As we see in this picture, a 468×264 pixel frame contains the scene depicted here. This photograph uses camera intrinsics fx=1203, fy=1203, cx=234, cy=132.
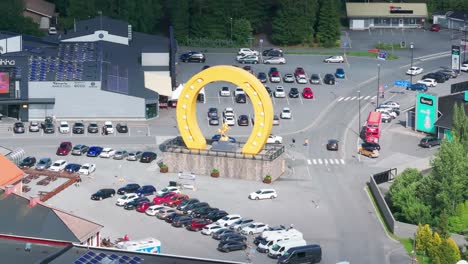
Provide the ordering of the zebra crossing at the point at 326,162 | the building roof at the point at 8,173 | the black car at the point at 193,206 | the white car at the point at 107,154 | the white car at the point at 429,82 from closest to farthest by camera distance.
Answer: the building roof at the point at 8,173, the black car at the point at 193,206, the zebra crossing at the point at 326,162, the white car at the point at 107,154, the white car at the point at 429,82

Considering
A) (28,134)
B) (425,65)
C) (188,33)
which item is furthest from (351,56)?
Answer: (28,134)

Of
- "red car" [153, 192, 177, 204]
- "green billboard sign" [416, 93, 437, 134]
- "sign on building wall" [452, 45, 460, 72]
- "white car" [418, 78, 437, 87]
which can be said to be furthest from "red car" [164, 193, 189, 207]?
"sign on building wall" [452, 45, 460, 72]

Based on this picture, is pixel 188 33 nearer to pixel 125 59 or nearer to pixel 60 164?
pixel 125 59

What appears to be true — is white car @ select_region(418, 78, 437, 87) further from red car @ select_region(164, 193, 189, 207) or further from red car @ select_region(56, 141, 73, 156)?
red car @ select_region(164, 193, 189, 207)

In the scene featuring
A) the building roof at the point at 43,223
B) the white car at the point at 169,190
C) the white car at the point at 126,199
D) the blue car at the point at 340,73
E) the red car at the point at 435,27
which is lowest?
the white car at the point at 126,199

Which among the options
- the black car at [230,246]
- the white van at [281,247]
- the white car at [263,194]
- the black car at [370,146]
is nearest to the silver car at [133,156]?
the white car at [263,194]

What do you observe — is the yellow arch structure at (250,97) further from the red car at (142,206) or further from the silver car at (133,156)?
the red car at (142,206)

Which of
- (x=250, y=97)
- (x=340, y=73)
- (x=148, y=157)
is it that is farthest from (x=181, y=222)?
(x=340, y=73)
